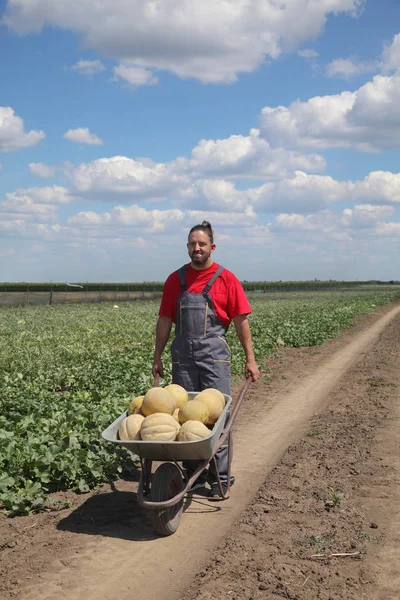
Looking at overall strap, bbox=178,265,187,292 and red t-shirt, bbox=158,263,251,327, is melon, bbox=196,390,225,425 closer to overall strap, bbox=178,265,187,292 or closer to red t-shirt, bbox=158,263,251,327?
red t-shirt, bbox=158,263,251,327

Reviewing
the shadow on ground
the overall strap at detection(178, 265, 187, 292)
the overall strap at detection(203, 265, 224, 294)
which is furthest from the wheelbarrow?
the overall strap at detection(178, 265, 187, 292)

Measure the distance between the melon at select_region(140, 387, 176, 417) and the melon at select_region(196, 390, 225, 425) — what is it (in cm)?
28

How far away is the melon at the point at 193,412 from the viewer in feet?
17.4

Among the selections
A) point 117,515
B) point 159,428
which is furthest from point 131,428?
point 117,515

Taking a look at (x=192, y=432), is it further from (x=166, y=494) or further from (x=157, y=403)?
(x=166, y=494)

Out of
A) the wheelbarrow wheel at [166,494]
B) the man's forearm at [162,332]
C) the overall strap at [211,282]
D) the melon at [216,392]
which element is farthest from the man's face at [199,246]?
the wheelbarrow wheel at [166,494]

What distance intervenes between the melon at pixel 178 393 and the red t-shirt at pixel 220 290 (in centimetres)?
83

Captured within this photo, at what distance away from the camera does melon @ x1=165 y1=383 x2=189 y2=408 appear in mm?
5625

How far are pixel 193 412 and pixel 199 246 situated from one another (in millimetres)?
1592

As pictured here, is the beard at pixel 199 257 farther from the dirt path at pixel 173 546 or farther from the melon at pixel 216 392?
the dirt path at pixel 173 546

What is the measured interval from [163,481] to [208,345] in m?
1.43

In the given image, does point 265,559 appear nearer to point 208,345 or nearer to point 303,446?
point 208,345

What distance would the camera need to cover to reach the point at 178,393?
5.66 meters

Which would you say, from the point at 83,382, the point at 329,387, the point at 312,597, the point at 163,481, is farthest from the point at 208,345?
the point at 329,387
